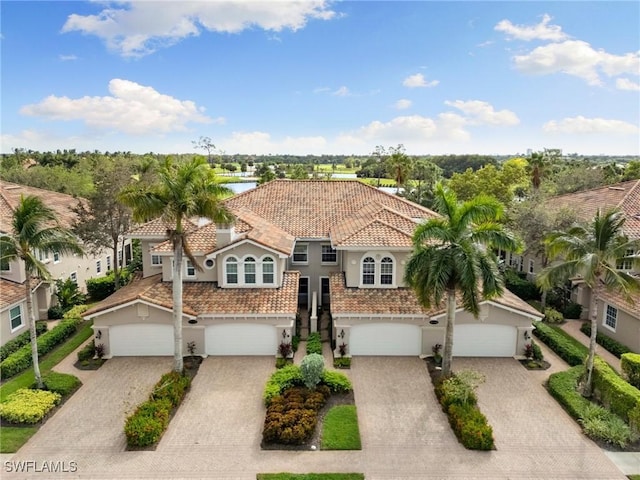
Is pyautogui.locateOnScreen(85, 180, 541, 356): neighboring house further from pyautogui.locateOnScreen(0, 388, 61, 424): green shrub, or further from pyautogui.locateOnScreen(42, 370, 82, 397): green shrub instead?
pyautogui.locateOnScreen(0, 388, 61, 424): green shrub

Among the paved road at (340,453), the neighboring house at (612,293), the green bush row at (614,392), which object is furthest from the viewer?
the neighboring house at (612,293)

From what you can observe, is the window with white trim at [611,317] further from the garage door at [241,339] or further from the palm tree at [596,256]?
the garage door at [241,339]

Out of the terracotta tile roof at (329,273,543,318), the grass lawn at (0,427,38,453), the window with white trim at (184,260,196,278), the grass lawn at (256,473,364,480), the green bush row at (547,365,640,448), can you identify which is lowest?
the grass lawn at (256,473,364,480)

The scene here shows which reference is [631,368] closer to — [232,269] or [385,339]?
[385,339]

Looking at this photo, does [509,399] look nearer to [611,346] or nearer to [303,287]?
[611,346]

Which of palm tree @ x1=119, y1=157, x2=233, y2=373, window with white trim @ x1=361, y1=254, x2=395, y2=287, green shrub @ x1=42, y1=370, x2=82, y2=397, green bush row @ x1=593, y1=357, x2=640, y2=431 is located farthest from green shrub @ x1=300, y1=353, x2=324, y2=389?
green bush row @ x1=593, y1=357, x2=640, y2=431

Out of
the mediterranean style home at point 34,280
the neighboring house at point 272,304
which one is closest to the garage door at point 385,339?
the neighboring house at point 272,304

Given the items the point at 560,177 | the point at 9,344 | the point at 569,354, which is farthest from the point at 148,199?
the point at 560,177
